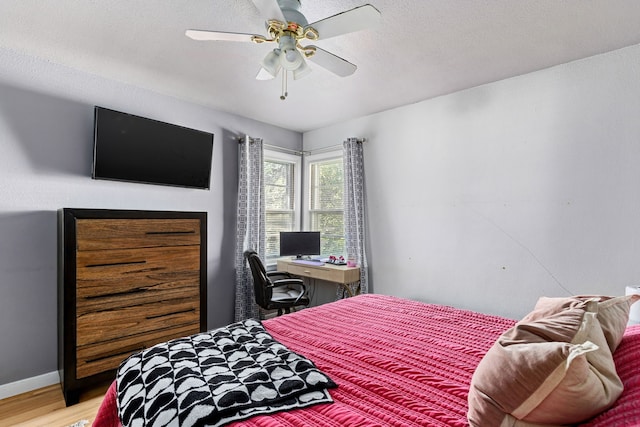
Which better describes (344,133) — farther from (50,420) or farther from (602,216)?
(50,420)

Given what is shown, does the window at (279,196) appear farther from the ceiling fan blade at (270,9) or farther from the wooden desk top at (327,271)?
the ceiling fan blade at (270,9)

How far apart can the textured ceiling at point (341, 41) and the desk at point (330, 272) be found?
1.82 meters

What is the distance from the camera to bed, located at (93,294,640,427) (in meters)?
1.00

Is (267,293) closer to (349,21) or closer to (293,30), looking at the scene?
(293,30)

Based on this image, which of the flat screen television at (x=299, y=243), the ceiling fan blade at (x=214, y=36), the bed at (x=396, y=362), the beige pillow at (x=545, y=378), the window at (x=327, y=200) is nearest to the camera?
the beige pillow at (x=545, y=378)

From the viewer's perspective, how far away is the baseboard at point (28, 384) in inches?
91.4

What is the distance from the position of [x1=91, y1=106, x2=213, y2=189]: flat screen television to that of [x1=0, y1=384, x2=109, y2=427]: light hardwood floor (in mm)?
1664

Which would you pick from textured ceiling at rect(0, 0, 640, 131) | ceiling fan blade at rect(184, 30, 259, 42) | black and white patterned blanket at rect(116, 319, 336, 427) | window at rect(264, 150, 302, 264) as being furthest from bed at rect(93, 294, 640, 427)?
window at rect(264, 150, 302, 264)

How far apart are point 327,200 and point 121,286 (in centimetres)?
258

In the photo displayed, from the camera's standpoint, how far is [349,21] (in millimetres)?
1577

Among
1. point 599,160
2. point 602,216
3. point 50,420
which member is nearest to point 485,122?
point 599,160

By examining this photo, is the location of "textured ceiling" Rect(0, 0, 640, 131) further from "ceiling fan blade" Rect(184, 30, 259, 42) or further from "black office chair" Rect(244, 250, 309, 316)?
"black office chair" Rect(244, 250, 309, 316)

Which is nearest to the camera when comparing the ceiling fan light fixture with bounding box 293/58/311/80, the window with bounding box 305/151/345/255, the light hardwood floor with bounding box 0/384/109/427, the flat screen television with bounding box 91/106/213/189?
the ceiling fan light fixture with bounding box 293/58/311/80

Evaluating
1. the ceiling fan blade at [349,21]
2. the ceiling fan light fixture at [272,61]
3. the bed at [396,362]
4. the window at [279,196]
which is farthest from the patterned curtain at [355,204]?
the ceiling fan blade at [349,21]
